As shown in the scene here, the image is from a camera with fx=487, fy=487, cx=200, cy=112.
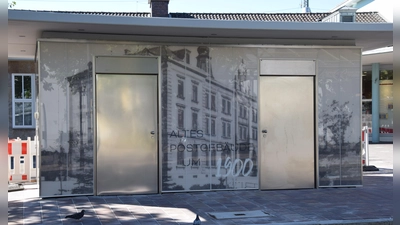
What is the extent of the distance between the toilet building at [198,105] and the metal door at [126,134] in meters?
0.02

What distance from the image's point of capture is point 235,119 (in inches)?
409

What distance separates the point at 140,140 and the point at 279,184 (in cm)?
316

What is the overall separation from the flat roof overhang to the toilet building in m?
0.02

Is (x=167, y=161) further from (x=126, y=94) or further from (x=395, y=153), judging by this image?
(x=395, y=153)

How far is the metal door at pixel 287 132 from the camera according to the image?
10.5m

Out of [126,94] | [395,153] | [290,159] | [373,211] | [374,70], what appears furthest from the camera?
[374,70]

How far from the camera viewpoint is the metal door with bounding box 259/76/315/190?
10.5m

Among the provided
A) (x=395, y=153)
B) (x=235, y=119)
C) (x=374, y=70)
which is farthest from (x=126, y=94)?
(x=374, y=70)

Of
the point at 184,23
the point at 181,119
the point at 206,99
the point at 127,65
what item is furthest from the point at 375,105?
the point at 184,23

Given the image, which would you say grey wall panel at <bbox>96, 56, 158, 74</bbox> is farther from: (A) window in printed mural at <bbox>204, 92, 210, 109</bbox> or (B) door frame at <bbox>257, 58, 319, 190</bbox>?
(B) door frame at <bbox>257, 58, 319, 190</bbox>

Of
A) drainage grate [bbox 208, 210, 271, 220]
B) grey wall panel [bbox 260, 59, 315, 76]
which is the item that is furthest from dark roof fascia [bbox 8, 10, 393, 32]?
drainage grate [bbox 208, 210, 271, 220]

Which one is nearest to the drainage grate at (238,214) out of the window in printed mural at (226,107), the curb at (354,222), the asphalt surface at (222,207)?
the asphalt surface at (222,207)

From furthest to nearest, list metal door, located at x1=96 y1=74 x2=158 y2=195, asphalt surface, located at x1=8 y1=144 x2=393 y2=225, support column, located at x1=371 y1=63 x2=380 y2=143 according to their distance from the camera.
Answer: support column, located at x1=371 y1=63 x2=380 y2=143, metal door, located at x1=96 y1=74 x2=158 y2=195, asphalt surface, located at x1=8 y1=144 x2=393 y2=225

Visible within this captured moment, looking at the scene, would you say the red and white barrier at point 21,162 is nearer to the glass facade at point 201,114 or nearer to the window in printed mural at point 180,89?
the glass facade at point 201,114
